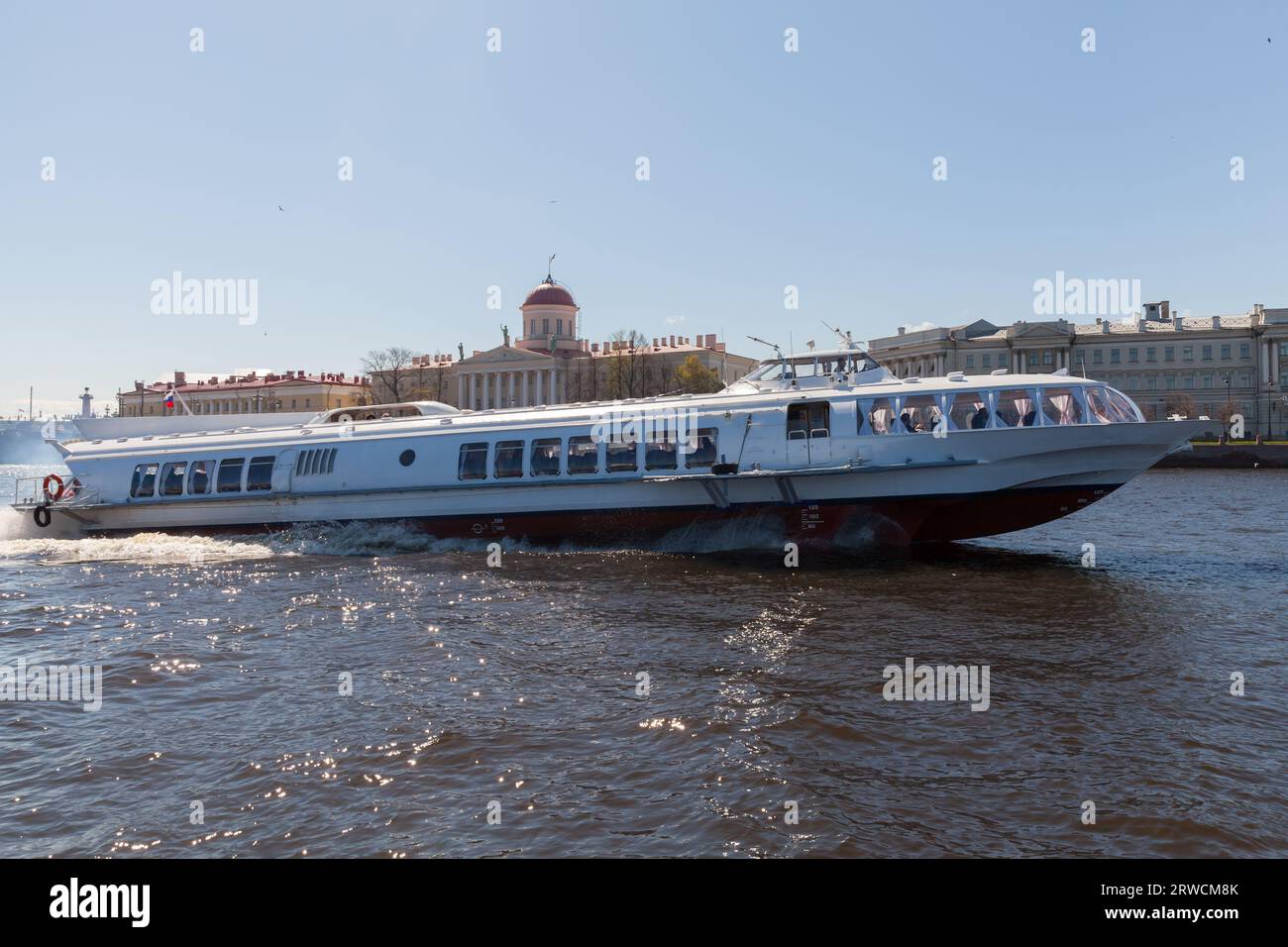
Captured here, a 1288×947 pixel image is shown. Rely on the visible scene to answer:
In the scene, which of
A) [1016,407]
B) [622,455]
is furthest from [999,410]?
[622,455]

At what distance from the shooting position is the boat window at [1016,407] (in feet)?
66.4

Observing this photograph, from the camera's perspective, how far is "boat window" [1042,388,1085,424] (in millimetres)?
19969

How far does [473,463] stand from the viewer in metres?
24.0

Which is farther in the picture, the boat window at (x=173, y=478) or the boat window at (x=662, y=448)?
the boat window at (x=173, y=478)

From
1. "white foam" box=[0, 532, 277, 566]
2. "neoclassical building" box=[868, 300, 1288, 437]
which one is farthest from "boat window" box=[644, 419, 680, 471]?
"neoclassical building" box=[868, 300, 1288, 437]

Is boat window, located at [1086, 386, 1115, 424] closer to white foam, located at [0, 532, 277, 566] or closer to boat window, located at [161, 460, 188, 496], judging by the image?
white foam, located at [0, 532, 277, 566]

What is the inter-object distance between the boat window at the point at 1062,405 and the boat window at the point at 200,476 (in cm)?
2198

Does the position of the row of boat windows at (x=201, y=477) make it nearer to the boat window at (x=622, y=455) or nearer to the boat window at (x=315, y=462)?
the boat window at (x=315, y=462)

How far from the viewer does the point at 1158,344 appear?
122 m

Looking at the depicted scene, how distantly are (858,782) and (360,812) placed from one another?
4189 mm

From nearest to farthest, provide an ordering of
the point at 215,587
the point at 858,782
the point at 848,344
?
the point at 858,782 < the point at 215,587 < the point at 848,344

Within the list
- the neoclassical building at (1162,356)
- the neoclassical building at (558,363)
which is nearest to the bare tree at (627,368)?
the neoclassical building at (558,363)

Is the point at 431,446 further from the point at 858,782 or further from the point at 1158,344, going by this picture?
the point at 1158,344
